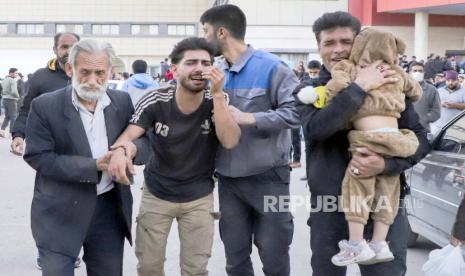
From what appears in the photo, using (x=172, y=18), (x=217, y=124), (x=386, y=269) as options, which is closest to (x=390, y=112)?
(x=386, y=269)

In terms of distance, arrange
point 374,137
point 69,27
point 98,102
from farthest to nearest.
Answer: point 69,27 → point 98,102 → point 374,137

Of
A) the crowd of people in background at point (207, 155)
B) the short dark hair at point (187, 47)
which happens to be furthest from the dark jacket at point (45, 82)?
the short dark hair at point (187, 47)

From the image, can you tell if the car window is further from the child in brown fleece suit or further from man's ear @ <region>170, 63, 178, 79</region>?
man's ear @ <region>170, 63, 178, 79</region>

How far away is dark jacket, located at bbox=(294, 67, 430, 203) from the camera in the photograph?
126 inches

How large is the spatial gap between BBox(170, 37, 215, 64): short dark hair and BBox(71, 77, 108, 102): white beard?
537mm

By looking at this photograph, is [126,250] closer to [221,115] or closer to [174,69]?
[174,69]

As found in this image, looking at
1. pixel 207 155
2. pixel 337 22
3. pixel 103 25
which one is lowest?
pixel 207 155

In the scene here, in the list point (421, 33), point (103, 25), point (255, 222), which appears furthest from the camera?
point (103, 25)

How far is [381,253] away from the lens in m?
3.25

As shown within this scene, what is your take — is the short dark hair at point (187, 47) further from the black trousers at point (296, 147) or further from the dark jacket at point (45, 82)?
the black trousers at point (296, 147)

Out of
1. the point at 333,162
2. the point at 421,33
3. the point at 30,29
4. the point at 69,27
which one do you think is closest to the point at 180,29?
the point at 69,27

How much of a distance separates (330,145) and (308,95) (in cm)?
30

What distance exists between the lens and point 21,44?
63312 mm

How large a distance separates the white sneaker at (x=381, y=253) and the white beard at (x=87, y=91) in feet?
5.32
